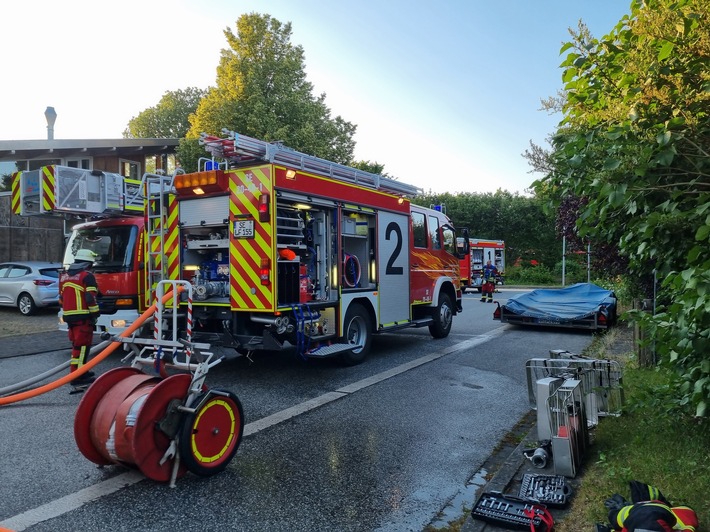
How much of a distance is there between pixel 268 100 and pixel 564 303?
1650 centimetres

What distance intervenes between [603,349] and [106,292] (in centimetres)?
794

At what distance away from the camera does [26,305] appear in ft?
45.5

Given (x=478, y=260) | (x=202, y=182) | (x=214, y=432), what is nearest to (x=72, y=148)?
(x=202, y=182)

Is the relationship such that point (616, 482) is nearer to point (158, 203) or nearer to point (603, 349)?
point (603, 349)

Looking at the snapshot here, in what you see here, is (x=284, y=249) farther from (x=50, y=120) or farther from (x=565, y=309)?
(x=50, y=120)

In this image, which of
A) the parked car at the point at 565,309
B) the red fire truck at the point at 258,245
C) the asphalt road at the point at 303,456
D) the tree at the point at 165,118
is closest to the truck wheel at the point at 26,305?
the red fire truck at the point at 258,245

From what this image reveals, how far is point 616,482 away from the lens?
3520 millimetres

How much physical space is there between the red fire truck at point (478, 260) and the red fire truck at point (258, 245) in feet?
52.4

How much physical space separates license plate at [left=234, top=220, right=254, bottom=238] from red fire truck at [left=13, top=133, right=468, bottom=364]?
0.5 inches

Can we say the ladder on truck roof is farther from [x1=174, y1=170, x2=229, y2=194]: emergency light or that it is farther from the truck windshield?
the truck windshield

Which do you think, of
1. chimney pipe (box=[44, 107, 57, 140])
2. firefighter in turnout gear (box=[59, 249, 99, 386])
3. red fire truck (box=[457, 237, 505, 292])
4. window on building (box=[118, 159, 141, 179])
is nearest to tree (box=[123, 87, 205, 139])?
window on building (box=[118, 159, 141, 179])

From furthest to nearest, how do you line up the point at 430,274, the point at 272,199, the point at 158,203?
the point at 430,274, the point at 158,203, the point at 272,199

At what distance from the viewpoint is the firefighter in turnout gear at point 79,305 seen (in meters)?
6.44

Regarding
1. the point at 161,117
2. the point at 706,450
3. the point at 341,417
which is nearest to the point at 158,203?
the point at 341,417
